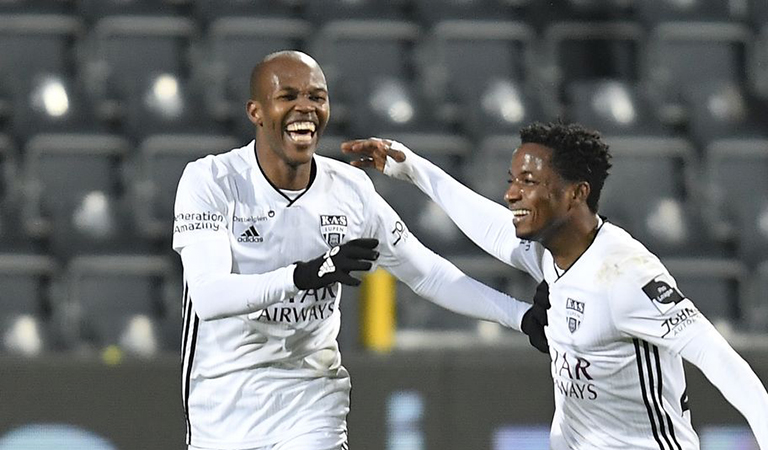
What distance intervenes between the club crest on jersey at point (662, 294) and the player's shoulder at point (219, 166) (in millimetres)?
1339

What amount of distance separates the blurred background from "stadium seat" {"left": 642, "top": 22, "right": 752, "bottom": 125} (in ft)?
0.05

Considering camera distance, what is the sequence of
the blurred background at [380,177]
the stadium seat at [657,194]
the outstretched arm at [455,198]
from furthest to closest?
1. the stadium seat at [657,194]
2. the blurred background at [380,177]
3. the outstretched arm at [455,198]

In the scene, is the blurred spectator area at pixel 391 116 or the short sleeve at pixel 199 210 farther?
the blurred spectator area at pixel 391 116

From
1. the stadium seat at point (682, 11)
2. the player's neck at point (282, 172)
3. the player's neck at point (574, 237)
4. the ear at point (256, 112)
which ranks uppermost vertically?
the stadium seat at point (682, 11)

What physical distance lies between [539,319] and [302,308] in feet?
2.53

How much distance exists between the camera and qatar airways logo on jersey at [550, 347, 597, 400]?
434 centimetres

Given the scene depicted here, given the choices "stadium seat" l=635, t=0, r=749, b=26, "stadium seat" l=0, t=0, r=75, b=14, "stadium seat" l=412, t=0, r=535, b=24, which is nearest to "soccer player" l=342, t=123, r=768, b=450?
"stadium seat" l=412, t=0, r=535, b=24

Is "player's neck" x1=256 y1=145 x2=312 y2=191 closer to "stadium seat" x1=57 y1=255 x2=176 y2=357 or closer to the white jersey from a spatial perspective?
the white jersey

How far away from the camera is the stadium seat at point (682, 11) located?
30.6ft

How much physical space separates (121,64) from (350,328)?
287 cm

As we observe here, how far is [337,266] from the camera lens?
4094 mm

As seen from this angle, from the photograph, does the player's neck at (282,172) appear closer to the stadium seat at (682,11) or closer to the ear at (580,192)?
the ear at (580,192)

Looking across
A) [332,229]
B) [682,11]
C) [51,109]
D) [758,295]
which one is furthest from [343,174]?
[682,11]

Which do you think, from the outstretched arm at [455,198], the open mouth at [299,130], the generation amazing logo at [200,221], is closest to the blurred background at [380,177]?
the outstretched arm at [455,198]
